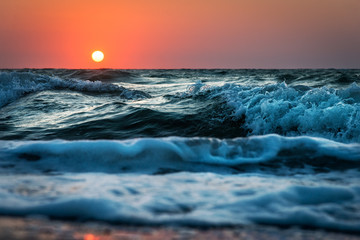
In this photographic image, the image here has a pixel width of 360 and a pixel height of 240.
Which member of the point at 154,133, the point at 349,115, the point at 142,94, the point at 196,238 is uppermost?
the point at 142,94

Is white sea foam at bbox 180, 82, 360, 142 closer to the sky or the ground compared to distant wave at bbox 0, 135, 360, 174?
closer to the sky

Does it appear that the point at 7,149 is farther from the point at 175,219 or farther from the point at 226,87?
the point at 226,87

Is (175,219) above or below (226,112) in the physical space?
below

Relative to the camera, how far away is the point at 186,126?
5.15 metres

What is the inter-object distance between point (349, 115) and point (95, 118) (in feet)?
12.6

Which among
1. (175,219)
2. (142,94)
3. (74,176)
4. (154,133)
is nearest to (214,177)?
(175,219)

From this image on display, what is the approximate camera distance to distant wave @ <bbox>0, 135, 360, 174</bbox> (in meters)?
2.47

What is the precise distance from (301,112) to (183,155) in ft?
9.21

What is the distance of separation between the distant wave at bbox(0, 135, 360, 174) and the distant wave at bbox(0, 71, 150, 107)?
627 cm

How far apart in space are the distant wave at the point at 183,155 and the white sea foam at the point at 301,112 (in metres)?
1.70

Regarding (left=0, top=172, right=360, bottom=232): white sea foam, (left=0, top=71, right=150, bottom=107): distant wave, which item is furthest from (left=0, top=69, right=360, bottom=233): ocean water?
(left=0, top=71, right=150, bottom=107): distant wave

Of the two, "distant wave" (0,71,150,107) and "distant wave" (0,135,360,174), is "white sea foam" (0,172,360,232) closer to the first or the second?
"distant wave" (0,135,360,174)

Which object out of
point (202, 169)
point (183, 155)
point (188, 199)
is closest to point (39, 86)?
point (183, 155)

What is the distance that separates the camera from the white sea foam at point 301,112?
4.50 meters
